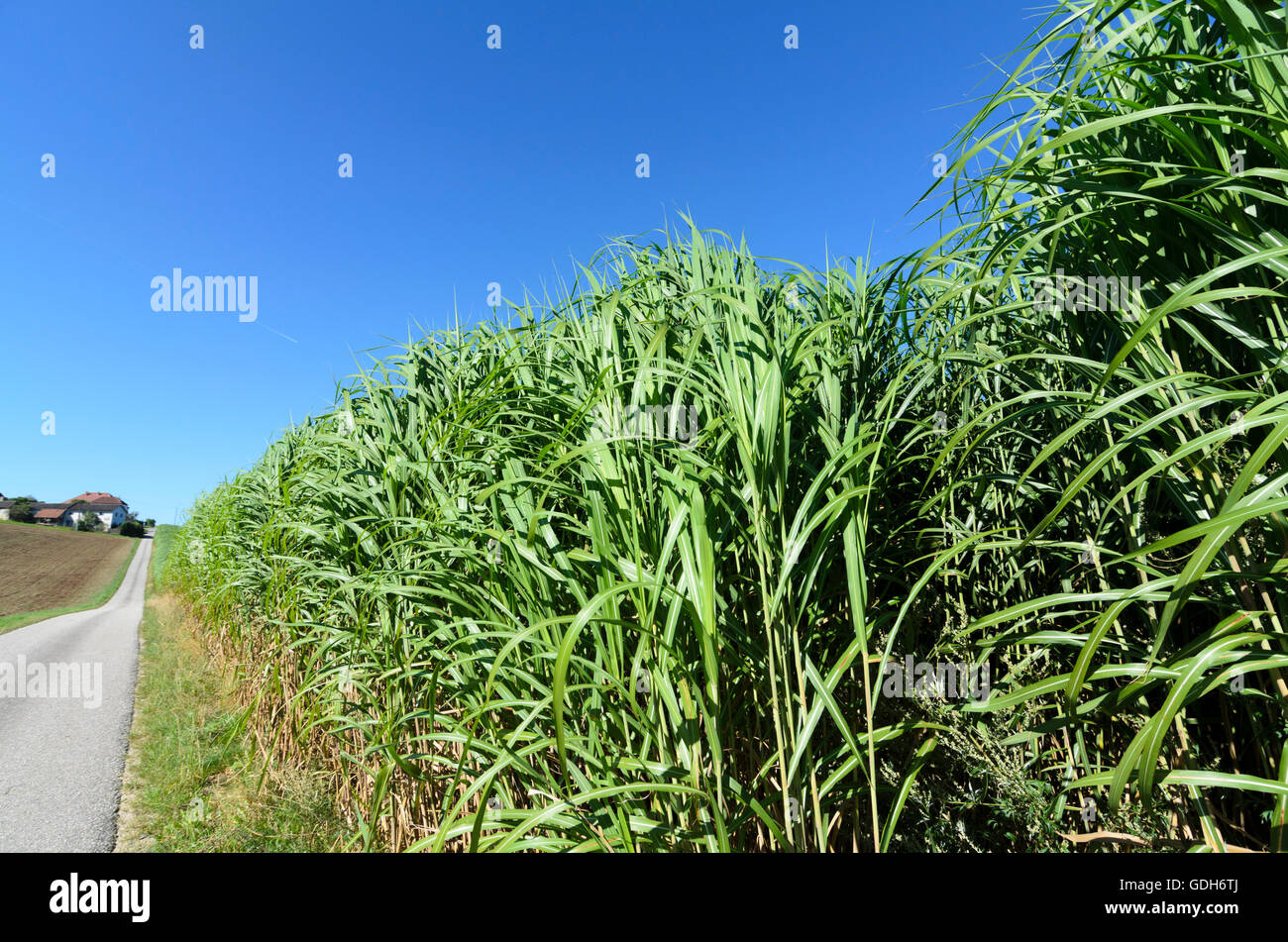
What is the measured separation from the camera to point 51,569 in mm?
22172

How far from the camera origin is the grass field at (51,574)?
13.8 metres

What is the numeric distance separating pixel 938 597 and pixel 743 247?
1057mm

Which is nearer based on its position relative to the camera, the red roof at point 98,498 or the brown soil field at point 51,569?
the brown soil field at point 51,569

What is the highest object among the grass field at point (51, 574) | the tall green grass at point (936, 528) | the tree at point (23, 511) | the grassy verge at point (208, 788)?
the tree at point (23, 511)

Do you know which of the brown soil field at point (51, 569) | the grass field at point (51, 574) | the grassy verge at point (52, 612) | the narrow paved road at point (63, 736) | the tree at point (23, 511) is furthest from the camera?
the tree at point (23, 511)

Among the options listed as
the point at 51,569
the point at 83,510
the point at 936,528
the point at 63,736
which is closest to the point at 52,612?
the point at 63,736

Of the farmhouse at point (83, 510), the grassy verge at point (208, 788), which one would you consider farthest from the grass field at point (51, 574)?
the farmhouse at point (83, 510)

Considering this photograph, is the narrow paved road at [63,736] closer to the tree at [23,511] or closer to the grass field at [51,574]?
the grass field at [51,574]

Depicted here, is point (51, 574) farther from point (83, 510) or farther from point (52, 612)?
point (83, 510)

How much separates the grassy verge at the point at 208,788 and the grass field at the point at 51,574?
8532 millimetres

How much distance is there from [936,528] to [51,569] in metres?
30.0

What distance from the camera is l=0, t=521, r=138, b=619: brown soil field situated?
49.7 ft
